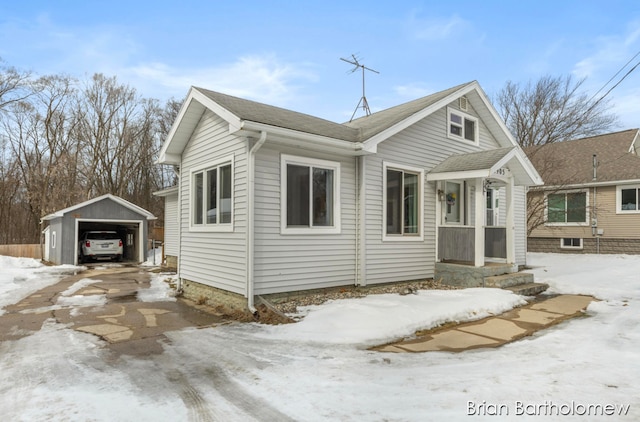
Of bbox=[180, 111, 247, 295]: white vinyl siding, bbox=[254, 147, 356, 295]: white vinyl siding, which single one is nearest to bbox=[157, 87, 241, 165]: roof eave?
bbox=[180, 111, 247, 295]: white vinyl siding

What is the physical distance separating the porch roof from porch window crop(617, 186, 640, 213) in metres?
8.74

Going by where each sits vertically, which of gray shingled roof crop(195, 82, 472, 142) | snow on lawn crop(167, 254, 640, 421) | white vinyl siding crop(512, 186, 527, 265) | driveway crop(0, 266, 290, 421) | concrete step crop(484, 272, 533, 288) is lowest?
driveway crop(0, 266, 290, 421)

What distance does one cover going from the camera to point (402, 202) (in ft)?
27.8

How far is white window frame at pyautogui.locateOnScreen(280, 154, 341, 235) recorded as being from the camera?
6.65m

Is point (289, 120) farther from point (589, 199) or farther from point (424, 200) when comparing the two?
point (589, 199)

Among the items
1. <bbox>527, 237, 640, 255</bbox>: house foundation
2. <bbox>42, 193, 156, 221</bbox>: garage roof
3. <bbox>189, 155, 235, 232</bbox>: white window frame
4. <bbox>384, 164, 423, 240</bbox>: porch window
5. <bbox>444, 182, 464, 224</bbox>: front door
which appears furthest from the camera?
<bbox>42, 193, 156, 221</bbox>: garage roof

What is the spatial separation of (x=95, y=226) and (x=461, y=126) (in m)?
17.6

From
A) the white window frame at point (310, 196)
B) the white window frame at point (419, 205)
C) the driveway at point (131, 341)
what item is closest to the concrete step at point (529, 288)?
the white window frame at point (419, 205)

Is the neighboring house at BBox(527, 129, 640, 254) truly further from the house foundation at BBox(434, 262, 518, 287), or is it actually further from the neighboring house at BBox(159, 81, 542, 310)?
the house foundation at BBox(434, 262, 518, 287)

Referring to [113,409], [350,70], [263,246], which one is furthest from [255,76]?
[113,409]

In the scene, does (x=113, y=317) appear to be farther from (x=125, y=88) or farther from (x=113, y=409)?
(x=125, y=88)

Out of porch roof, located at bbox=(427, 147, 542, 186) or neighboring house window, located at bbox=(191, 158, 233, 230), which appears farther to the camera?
porch roof, located at bbox=(427, 147, 542, 186)

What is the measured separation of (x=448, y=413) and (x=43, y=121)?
29.7 metres

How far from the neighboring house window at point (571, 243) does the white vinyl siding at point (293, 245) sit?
44.9 ft
